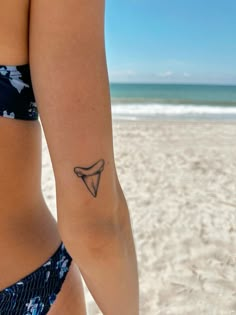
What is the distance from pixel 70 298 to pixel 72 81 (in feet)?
1.05

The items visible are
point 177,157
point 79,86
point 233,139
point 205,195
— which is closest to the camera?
point 79,86

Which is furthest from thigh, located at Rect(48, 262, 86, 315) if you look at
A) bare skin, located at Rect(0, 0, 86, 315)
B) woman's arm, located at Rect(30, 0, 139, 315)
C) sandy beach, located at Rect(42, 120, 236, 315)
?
sandy beach, located at Rect(42, 120, 236, 315)

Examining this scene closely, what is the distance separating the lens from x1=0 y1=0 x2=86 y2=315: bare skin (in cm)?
61

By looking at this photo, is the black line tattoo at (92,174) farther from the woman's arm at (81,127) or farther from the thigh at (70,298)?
the thigh at (70,298)

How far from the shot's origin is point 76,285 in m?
0.72

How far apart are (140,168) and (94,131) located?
213 inches

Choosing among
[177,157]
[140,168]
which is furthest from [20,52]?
[177,157]

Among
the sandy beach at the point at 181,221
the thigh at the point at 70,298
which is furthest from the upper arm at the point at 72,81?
the sandy beach at the point at 181,221

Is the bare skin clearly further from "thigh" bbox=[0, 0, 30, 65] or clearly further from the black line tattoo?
the black line tattoo

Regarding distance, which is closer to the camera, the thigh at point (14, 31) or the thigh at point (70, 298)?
the thigh at point (14, 31)

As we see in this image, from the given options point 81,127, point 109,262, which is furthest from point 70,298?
point 81,127

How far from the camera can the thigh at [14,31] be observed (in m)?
0.54

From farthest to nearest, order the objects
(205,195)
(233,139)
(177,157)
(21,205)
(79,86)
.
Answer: (233,139)
(177,157)
(205,195)
(21,205)
(79,86)

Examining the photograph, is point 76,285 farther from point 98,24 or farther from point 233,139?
point 233,139
